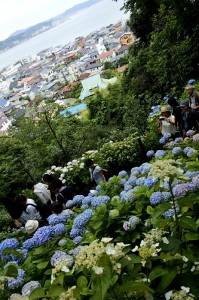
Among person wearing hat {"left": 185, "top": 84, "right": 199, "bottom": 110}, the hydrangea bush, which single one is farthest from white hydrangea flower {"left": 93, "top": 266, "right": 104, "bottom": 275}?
person wearing hat {"left": 185, "top": 84, "right": 199, "bottom": 110}

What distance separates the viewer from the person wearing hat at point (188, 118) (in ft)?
17.0

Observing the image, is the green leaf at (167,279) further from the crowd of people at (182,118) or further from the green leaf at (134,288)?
the crowd of people at (182,118)

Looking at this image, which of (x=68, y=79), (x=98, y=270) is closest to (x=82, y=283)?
(x=98, y=270)

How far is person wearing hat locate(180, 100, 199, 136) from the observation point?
5173 millimetres

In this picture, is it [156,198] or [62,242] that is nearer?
[156,198]

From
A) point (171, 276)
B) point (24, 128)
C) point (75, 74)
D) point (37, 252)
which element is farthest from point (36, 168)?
point (75, 74)

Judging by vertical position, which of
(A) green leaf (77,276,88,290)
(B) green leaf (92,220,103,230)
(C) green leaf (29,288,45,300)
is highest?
(C) green leaf (29,288,45,300)

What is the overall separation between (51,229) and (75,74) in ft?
233

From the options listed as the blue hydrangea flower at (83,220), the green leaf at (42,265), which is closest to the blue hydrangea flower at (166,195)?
the blue hydrangea flower at (83,220)

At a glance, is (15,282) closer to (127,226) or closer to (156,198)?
(127,226)

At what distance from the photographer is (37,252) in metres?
2.37

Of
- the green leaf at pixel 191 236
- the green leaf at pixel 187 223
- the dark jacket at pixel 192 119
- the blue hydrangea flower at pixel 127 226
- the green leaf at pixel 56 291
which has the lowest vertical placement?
the dark jacket at pixel 192 119

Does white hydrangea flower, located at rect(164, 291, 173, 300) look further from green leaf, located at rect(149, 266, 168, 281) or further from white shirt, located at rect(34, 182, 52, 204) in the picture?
white shirt, located at rect(34, 182, 52, 204)

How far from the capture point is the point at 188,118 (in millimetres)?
5262
